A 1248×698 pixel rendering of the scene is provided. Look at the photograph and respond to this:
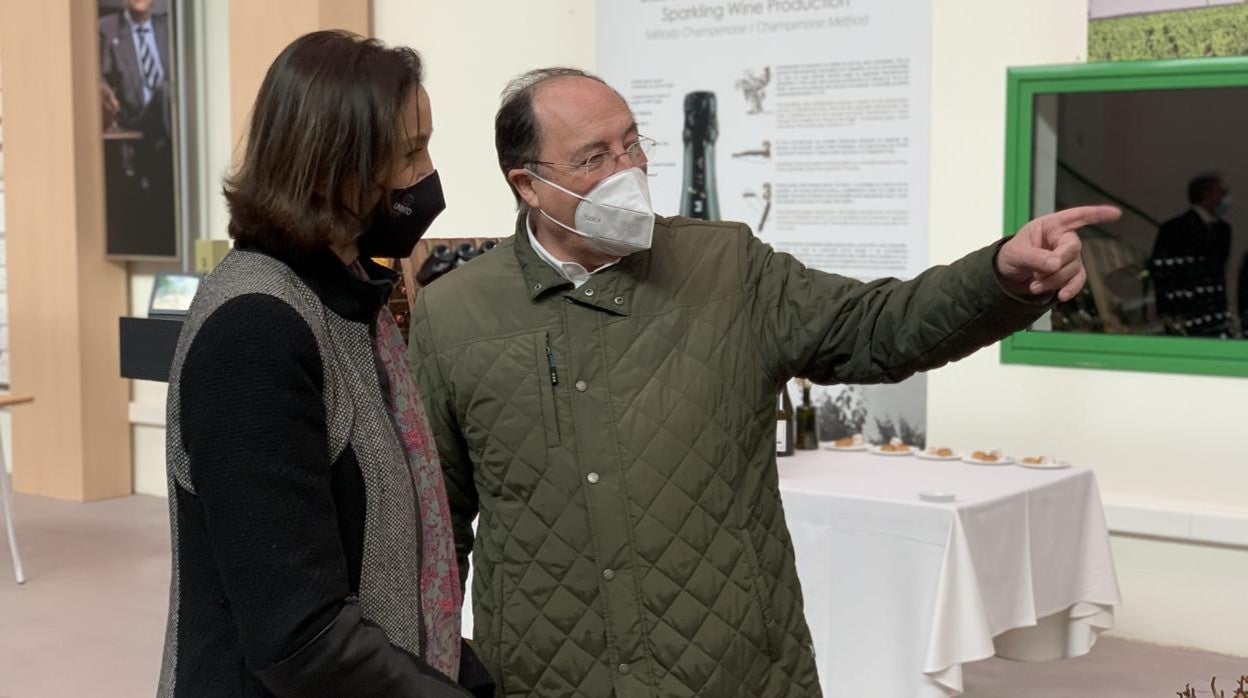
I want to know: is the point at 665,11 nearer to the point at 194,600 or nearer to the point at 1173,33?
the point at 1173,33

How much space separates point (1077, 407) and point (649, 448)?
331cm

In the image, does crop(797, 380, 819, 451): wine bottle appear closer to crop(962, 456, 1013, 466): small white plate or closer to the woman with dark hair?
crop(962, 456, 1013, 466): small white plate

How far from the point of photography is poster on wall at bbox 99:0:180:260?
7590 mm

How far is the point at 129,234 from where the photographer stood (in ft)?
25.5

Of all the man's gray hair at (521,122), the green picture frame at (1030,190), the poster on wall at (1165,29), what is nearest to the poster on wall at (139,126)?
the green picture frame at (1030,190)

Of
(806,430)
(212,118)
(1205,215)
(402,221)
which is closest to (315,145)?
(402,221)

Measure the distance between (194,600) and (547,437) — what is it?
770 mm

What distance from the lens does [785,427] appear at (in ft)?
12.4

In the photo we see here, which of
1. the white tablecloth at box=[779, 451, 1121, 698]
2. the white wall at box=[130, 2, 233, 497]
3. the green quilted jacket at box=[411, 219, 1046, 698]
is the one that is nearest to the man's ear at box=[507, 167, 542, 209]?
the green quilted jacket at box=[411, 219, 1046, 698]

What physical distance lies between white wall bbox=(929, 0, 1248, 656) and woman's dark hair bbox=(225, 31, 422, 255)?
12.9 feet

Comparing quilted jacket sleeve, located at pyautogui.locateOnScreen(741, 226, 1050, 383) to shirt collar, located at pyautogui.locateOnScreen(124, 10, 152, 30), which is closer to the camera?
quilted jacket sleeve, located at pyautogui.locateOnScreen(741, 226, 1050, 383)

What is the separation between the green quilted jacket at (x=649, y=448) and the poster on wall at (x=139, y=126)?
19.6 ft

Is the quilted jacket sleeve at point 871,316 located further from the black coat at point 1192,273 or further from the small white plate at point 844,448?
the black coat at point 1192,273

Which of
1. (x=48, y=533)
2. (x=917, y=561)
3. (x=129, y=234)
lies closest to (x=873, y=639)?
(x=917, y=561)
